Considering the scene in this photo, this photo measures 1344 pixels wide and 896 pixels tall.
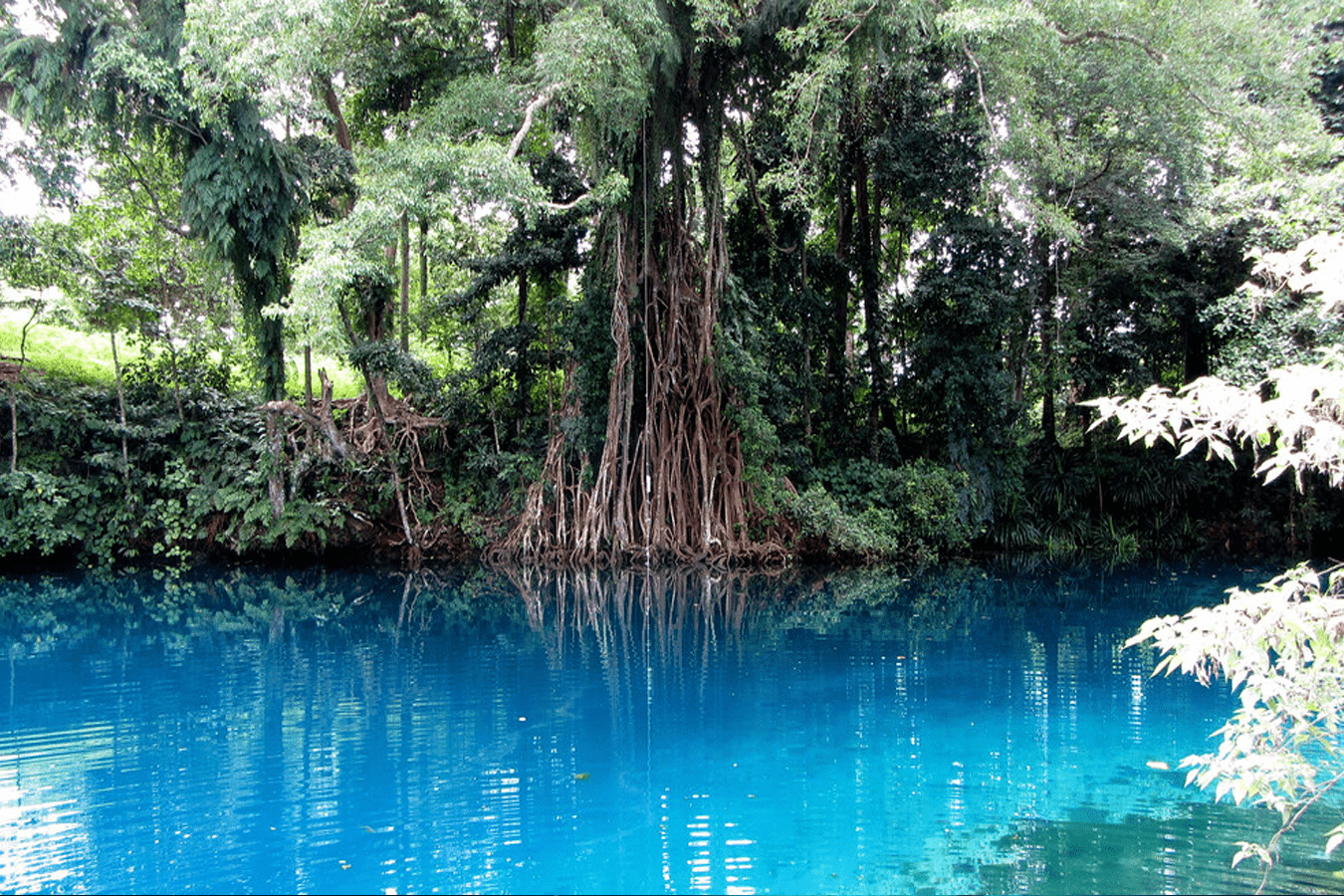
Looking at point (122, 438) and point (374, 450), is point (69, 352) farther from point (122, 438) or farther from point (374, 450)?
point (374, 450)

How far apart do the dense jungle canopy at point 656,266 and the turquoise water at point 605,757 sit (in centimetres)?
297

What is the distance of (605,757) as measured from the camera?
4.42m

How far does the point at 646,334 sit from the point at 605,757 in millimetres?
7780

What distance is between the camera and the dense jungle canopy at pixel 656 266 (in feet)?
29.4

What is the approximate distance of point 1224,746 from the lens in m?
2.78

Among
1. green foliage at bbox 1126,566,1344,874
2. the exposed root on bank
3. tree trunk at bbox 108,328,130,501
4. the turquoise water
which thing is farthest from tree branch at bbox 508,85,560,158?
green foliage at bbox 1126,566,1344,874

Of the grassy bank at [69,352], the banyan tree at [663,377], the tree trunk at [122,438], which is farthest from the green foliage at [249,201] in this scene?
the banyan tree at [663,377]

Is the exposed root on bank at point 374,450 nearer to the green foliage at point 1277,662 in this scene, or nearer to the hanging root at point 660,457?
the hanging root at point 660,457

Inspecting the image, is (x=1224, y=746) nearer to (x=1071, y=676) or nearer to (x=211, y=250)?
(x=1071, y=676)

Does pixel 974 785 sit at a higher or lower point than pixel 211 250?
lower

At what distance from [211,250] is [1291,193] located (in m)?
10.8

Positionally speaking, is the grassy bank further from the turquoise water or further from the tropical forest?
the turquoise water

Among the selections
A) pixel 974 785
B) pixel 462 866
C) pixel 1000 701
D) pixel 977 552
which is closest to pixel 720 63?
pixel 977 552

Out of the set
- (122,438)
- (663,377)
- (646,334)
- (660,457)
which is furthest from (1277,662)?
(122,438)
